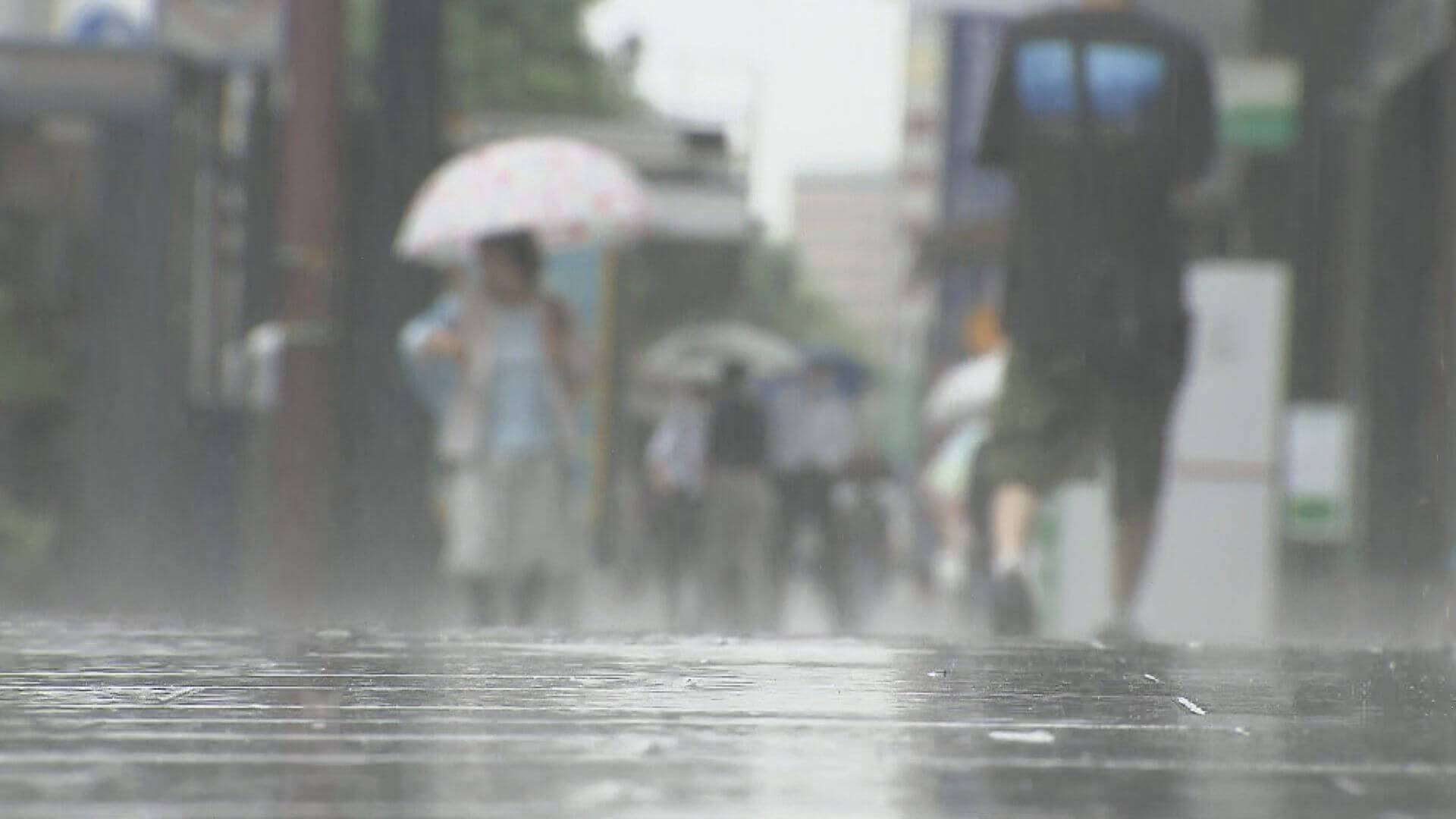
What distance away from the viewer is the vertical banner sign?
25234mm

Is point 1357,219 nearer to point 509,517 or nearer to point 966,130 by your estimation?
point 509,517

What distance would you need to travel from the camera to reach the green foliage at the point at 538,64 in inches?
921

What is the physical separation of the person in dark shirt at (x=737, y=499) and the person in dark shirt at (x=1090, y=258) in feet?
21.1

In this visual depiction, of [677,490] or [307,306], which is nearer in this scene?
[307,306]

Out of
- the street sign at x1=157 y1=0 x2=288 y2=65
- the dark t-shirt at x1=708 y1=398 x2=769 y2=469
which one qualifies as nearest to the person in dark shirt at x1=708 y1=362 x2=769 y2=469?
the dark t-shirt at x1=708 y1=398 x2=769 y2=469

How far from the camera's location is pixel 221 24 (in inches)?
341

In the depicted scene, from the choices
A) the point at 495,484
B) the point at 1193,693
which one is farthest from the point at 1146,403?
the point at 1193,693

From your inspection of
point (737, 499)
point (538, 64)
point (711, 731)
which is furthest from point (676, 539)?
point (711, 731)

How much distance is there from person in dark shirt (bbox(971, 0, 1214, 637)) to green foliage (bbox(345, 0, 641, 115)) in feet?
48.9

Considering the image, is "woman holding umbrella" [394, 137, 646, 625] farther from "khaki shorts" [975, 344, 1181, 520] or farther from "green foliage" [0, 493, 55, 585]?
"green foliage" [0, 493, 55, 585]

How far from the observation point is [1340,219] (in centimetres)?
1148

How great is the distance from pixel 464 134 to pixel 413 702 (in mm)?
9428

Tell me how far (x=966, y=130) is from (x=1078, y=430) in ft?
72.9

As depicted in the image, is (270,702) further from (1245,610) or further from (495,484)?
(1245,610)
